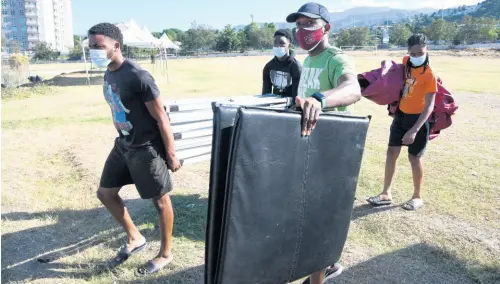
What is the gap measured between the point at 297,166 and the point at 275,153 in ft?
0.49

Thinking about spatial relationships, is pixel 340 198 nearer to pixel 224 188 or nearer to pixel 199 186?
pixel 224 188

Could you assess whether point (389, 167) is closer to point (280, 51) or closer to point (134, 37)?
point (280, 51)

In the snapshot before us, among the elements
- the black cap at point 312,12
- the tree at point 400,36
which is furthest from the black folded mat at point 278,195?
the tree at point 400,36

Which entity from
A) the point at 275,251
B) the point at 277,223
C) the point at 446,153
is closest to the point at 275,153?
the point at 277,223

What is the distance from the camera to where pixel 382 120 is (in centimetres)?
1023

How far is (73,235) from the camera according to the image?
4.16m

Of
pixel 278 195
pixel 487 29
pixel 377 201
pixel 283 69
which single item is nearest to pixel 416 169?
pixel 377 201

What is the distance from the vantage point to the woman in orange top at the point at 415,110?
426 cm

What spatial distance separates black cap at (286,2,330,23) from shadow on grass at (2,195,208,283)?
2473mm

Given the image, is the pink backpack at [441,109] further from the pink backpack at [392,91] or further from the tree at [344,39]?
the tree at [344,39]

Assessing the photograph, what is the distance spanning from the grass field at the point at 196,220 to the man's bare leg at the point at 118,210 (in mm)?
138

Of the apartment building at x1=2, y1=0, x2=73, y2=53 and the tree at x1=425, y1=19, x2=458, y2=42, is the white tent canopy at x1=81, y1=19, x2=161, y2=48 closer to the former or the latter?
the tree at x1=425, y1=19, x2=458, y2=42

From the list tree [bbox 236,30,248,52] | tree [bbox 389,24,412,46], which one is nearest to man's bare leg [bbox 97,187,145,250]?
tree [bbox 236,30,248,52]

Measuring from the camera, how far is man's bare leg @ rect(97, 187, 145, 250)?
3406 mm
